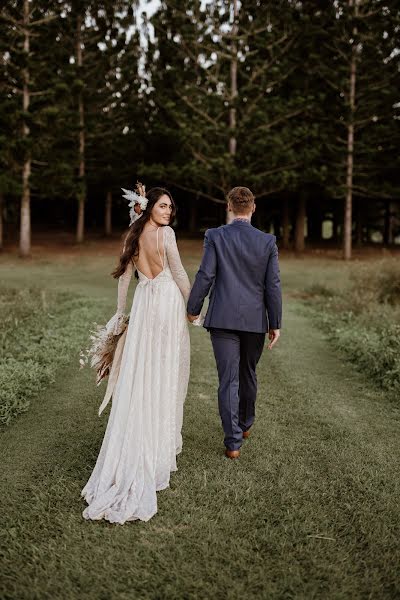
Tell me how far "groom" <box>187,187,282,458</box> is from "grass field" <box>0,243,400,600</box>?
57 centimetres

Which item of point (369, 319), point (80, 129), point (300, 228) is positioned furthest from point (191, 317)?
point (300, 228)

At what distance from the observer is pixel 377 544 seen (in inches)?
124

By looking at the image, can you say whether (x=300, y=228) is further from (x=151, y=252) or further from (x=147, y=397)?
(x=147, y=397)

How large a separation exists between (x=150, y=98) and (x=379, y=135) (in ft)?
41.2

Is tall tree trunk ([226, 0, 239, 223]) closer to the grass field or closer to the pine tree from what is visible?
the pine tree

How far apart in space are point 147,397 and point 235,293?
103 cm

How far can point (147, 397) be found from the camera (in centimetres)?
382

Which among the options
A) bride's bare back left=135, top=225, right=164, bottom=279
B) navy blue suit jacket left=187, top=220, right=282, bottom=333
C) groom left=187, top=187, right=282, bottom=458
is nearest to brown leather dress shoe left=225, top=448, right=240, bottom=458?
groom left=187, top=187, right=282, bottom=458

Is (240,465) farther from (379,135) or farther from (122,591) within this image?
(379,135)

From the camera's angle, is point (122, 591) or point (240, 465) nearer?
point (122, 591)

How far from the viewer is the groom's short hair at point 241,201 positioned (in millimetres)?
4152

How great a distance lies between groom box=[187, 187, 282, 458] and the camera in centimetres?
414

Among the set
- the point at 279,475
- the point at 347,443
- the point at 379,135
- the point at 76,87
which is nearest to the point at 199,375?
the point at 347,443

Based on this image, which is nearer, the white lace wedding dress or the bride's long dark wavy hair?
the white lace wedding dress
